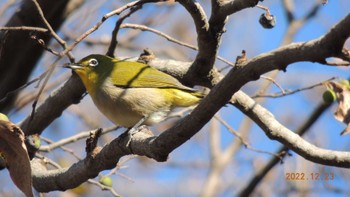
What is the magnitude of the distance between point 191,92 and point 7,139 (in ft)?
4.82

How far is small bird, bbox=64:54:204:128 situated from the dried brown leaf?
1.26 meters

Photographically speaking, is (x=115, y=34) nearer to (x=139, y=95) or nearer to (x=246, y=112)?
(x=139, y=95)

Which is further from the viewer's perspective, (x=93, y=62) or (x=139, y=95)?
(x=93, y=62)

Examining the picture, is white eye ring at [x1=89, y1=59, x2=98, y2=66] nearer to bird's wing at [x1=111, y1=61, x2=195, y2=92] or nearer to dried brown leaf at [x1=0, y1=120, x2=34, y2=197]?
bird's wing at [x1=111, y1=61, x2=195, y2=92]

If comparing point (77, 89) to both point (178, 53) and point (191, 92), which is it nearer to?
point (191, 92)

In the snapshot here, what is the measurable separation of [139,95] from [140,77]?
15cm

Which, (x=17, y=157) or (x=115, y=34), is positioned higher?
(x=115, y=34)

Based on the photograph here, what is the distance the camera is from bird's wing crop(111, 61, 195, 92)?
12.8 ft

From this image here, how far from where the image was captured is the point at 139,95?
4.02 meters

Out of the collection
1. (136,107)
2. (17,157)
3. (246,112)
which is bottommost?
(17,157)

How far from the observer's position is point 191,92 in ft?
12.6

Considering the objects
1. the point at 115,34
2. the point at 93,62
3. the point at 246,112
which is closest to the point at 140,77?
the point at 115,34

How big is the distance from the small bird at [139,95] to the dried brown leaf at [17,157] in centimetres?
126

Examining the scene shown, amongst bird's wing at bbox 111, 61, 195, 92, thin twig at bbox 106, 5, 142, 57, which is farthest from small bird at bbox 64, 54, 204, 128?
thin twig at bbox 106, 5, 142, 57
